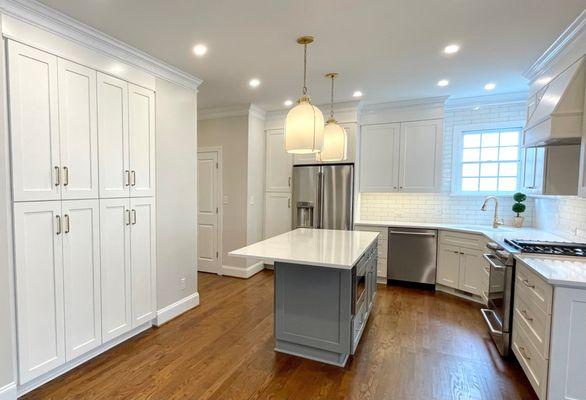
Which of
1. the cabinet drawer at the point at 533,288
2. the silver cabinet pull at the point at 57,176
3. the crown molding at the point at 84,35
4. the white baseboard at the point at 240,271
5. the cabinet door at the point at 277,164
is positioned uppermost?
the crown molding at the point at 84,35

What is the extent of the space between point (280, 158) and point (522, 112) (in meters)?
3.42

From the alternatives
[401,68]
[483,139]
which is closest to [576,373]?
[401,68]

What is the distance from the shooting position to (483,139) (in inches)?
168

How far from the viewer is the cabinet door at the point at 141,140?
2725 millimetres

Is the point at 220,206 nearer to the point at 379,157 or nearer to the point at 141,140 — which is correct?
the point at 141,140

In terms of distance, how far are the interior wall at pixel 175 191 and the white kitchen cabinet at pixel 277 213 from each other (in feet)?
5.47

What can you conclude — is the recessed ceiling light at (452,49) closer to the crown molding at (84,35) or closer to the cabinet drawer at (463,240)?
the cabinet drawer at (463,240)

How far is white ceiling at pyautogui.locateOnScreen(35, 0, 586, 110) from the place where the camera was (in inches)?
80.5

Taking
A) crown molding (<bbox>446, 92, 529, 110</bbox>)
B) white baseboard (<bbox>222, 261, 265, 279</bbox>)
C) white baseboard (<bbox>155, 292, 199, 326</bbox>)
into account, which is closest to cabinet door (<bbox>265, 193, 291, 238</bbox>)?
white baseboard (<bbox>222, 261, 265, 279</bbox>)

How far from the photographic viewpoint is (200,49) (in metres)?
2.69

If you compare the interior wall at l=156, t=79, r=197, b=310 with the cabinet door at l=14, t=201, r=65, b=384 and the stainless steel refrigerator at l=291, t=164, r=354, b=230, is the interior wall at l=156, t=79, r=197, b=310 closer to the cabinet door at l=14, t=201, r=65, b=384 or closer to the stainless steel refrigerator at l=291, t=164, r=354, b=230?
the cabinet door at l=14, t=201, r=65, b=384

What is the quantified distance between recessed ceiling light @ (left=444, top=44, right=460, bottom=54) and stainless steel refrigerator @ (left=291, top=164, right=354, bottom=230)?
1.95 meters

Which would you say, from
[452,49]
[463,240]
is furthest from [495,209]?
[452,49]

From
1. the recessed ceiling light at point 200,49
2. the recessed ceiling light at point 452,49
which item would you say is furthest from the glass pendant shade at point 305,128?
the recessed ceiling light at point 452,49
